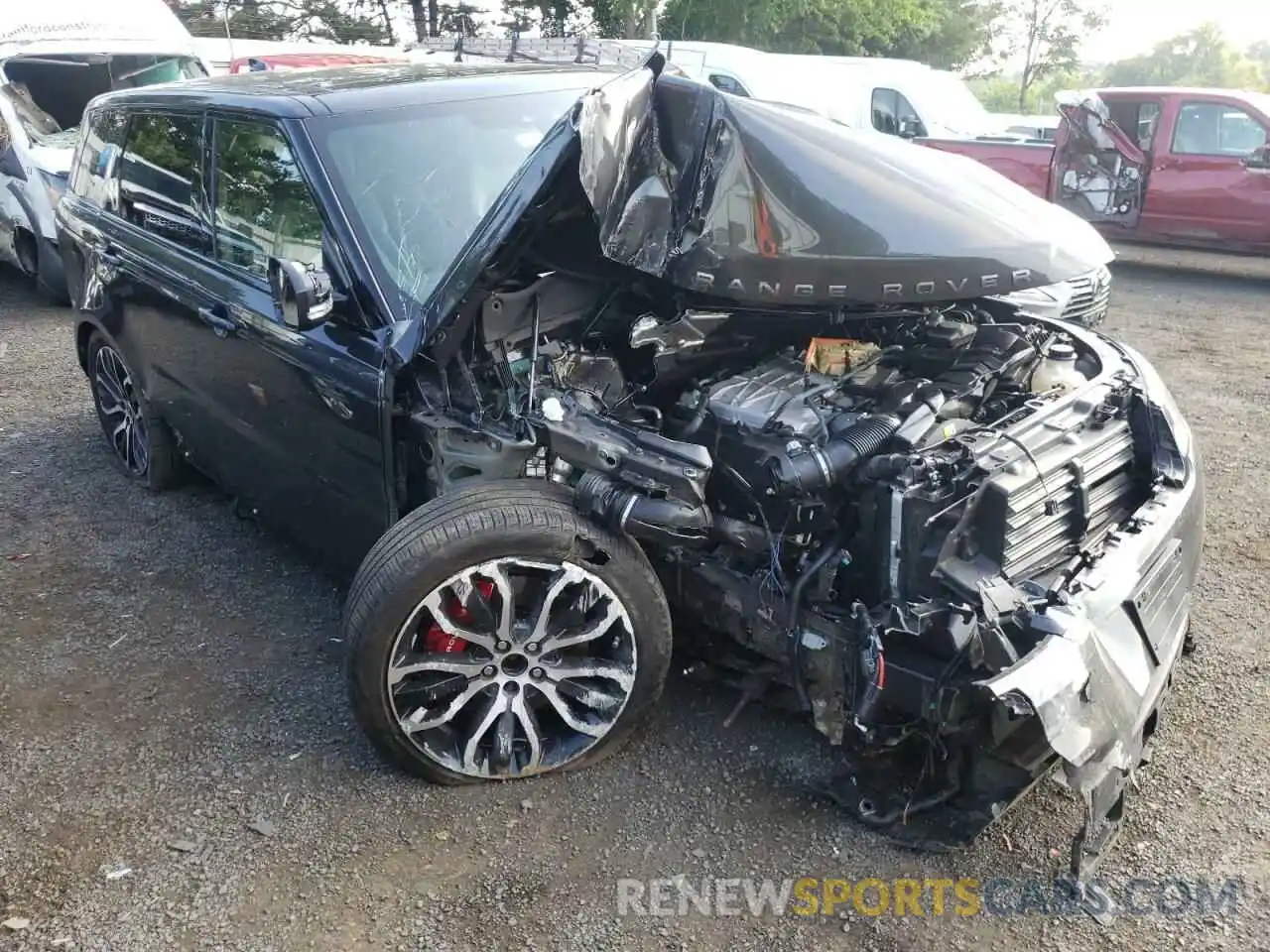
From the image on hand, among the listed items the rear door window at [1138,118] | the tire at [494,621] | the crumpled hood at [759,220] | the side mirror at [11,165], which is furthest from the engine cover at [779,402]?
the rear door window at [1138,118]

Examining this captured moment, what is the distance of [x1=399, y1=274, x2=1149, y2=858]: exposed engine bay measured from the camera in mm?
2586

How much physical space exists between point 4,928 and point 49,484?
10.6ft

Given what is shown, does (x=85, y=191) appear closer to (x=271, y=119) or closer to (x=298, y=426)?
(x=271, y=119)

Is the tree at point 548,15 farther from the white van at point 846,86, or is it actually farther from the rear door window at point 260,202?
the rear door window at point 260,202

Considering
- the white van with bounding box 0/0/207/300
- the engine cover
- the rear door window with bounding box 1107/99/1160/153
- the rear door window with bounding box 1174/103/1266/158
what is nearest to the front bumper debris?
the engine cover

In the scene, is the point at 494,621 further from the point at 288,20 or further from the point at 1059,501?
the point at 288,20

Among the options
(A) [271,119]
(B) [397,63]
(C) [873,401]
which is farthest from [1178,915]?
(B) [397,63]

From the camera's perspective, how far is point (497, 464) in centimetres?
310

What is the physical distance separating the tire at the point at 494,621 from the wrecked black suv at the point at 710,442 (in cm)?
1

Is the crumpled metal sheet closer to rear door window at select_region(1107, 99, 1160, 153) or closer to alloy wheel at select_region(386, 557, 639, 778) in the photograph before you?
rear door window at select_region(1107, 99, 1160, 153)

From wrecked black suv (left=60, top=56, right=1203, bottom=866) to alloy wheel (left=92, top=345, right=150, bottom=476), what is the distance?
5.53 ft

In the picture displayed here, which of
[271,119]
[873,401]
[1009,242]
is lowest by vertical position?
[873,401]

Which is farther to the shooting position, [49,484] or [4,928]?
[49,484]

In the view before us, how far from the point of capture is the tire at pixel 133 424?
495cm
